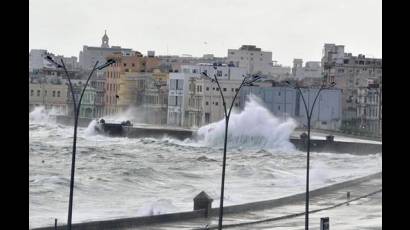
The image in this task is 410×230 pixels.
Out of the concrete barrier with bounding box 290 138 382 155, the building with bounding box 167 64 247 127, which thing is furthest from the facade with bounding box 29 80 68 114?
the concrete barrier with bounding box 290 138 382 155

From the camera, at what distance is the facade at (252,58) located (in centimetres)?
14088

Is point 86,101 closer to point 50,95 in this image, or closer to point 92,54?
point 50,95

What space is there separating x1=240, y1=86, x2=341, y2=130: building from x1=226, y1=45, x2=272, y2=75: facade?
3753 centimetres

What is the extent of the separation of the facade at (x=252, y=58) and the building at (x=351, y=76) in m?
26.4

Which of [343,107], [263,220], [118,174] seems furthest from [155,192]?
[343,107]

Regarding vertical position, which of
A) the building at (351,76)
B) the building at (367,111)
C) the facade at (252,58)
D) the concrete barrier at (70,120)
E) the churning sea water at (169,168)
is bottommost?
the churning sea water at (169,168)

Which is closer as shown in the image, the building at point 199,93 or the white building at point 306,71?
the building at point 199,93

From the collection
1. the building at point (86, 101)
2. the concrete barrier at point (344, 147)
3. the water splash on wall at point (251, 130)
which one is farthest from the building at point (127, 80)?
the concrete barrier at point (344, 147)

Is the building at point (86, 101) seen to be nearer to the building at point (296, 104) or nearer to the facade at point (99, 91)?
the facade at point (99, 91)

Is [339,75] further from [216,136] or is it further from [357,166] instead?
[357,166]

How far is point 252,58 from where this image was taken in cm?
14450

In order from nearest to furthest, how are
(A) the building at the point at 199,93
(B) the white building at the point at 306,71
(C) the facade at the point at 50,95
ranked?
(A) the building at the point at 199,93
(C) the facade at the point at 50,95
(B) the white building at the point at 306,71

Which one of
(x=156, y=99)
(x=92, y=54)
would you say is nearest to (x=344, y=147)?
(x=156, y=99)
